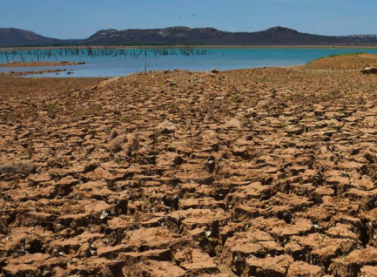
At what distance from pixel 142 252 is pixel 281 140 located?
3.00m

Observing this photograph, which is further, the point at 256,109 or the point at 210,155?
the point at 256,109

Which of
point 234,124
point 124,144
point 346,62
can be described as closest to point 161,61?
point 346,62

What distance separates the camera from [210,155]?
4816mm

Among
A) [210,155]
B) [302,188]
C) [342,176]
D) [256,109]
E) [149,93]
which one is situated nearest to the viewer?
[302,188]

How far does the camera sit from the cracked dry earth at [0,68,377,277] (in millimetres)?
2740

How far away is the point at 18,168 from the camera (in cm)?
445

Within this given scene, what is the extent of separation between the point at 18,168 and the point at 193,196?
6.20 feet

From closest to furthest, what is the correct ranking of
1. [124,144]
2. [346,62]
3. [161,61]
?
[124,144]
[346,62]
[161,61]

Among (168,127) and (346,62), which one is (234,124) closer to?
(168,127)

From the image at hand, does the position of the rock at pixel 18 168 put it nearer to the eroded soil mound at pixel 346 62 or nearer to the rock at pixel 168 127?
the rock at pixel 168 127

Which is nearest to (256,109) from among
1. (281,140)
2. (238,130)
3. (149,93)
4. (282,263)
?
(238,130)

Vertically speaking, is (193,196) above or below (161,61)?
above

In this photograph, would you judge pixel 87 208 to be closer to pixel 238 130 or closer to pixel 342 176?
pixel 342 176

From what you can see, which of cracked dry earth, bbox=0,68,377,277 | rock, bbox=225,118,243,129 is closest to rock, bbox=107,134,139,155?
cracked dry earth, bbox=0,68,377,277
